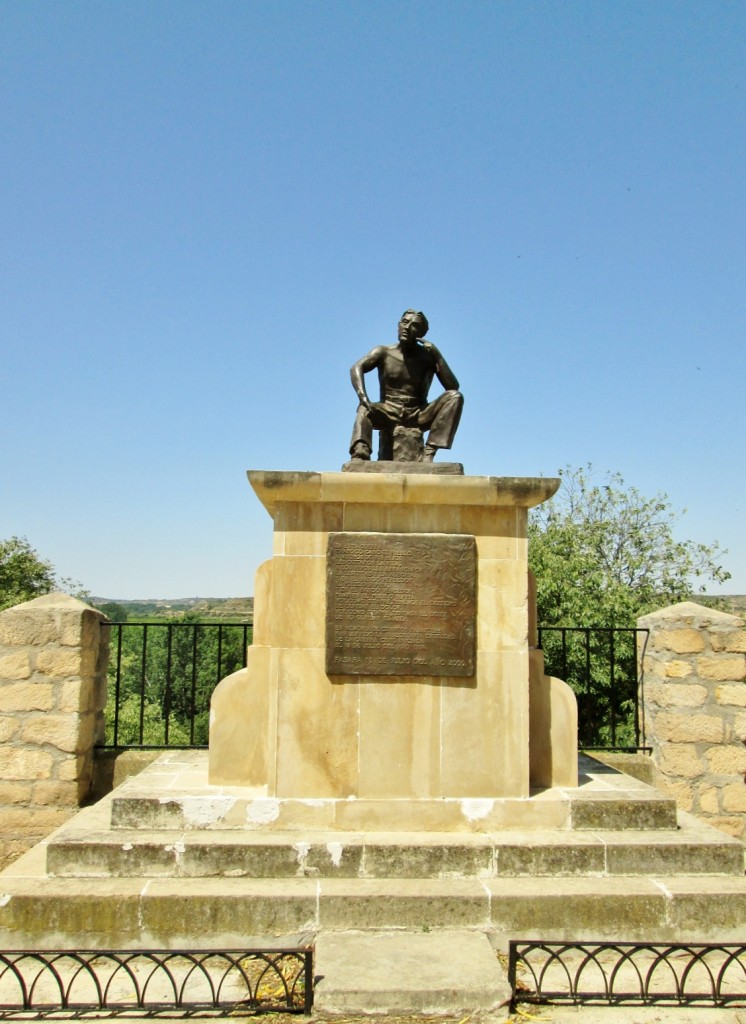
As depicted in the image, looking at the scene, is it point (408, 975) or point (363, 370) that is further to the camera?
point (363, 370)

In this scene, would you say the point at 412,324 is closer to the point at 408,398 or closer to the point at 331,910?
the point at 408,398

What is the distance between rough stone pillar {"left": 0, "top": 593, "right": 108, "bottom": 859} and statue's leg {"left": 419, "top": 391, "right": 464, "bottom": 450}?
323 centimetres

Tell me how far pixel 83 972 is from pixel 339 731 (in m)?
1.88

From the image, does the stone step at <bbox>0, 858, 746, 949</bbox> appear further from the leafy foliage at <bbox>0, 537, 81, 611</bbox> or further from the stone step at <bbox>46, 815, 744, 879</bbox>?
the leafy foliage at <bbox>0, 537, 81, 611</bbox>

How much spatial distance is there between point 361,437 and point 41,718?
348cm

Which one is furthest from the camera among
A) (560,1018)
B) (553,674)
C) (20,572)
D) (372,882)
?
(20,572)

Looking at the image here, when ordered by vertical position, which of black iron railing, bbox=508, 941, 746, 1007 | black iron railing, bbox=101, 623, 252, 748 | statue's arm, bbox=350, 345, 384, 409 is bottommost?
black iron railing, bbox=101, 623, 252, 748

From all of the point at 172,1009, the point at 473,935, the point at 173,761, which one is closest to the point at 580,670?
the point at 173,761

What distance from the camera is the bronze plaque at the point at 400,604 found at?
204 inches

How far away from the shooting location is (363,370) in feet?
Answer: 19.5

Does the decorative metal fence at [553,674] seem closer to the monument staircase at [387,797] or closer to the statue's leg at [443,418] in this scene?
the monument staircase at [387,797]

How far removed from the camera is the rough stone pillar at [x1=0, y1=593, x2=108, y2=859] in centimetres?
648

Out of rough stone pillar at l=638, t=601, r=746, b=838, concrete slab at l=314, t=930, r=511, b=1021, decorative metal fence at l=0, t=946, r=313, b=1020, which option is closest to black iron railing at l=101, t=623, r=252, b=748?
rough stone pillar at l=638, t=601, r=746, b=838

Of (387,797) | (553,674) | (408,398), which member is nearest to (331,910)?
(387,797)
